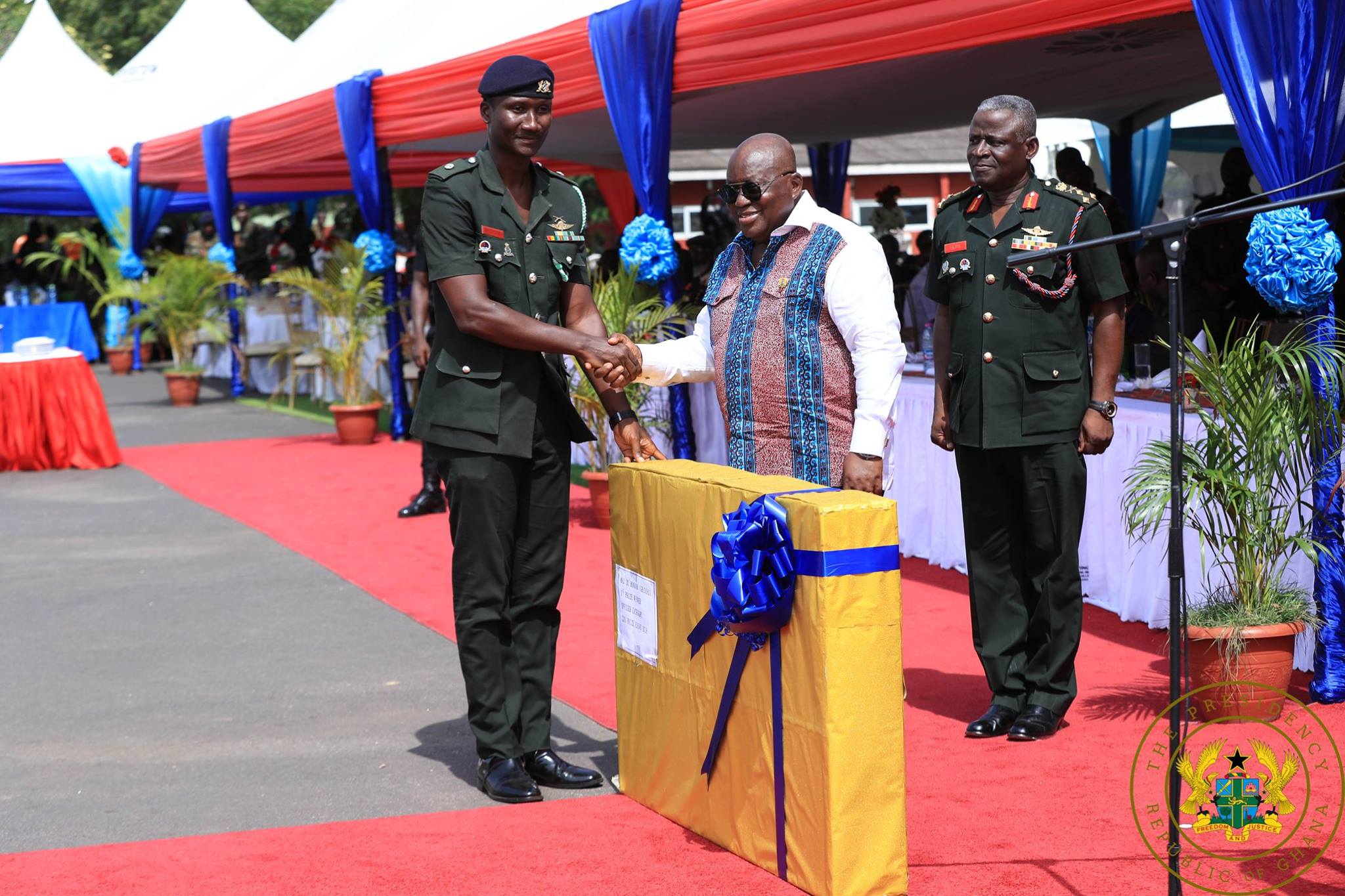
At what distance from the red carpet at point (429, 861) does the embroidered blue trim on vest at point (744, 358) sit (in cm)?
99

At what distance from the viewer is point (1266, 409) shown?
15.0 feet

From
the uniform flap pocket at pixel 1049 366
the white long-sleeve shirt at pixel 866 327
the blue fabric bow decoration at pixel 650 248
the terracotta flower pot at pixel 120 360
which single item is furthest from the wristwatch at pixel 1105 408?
the terracotta flower pot at pixel 120 360

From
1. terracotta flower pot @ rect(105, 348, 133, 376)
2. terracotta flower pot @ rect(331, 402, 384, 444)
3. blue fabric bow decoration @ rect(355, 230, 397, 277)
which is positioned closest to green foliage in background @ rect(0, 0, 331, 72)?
terracotta flower pot @ rect(105, 348, 133, 376)

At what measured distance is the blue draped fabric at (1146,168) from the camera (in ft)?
39.5

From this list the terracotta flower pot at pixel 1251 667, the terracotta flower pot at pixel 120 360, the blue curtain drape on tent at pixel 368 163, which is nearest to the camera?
the terracotta flower pot at pixel 1251 667

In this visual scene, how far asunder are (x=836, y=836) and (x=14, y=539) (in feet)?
23.6

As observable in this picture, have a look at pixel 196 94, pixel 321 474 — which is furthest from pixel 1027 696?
pixel 196 94

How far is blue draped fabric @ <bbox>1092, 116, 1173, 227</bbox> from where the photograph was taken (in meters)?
12.0

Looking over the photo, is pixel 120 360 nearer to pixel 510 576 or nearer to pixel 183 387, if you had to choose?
pixel 183 387

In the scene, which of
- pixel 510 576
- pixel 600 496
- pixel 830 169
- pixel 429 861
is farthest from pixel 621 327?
pixel 830 169

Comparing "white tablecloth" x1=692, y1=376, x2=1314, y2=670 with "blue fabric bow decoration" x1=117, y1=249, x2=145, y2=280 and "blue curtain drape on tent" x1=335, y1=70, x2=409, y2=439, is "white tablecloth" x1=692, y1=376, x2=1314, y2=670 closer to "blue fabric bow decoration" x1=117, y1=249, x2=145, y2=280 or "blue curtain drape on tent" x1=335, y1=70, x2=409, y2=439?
"blue curtain drape on tent" x1=335, y1=70, x2=409, y2=439

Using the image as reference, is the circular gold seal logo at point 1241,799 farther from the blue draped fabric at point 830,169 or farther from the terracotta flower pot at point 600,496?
the blue draped fabric at point 830,169

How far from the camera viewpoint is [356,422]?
12.8 metres

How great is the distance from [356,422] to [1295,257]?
31.0 ft
